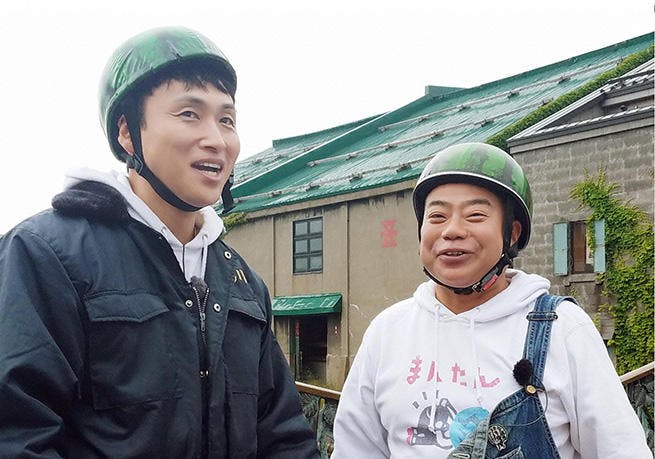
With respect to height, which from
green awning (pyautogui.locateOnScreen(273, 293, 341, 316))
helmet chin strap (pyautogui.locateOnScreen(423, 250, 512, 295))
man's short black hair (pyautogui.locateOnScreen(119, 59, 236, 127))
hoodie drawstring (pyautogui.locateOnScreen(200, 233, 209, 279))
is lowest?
green awning (pyautogui.locateOnScreen(273, 293, 341, 316))

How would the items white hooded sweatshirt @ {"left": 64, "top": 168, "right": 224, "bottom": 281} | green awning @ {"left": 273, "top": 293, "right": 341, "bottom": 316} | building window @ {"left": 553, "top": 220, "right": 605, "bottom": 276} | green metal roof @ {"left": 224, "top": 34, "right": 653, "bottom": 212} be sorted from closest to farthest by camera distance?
white hooded sweatshirt @ {"left": 64, "top": 168, "right": 224, "bottom": 281}
building window @ {"left": 553, "top": 220, "right": 605, "bottom": 276}
green metal roof @ {"left": 224, "top": 34, "right": 653, "bottom": 212}
green awning @ {"left": 273, "top": 293, "right": 341, "bottom": 316}

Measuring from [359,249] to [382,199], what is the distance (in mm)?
1506

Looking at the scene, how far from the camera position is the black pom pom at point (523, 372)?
3.29 m

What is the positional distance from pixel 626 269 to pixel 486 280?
13.4 metres

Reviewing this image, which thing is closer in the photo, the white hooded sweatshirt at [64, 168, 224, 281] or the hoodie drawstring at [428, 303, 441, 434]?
the white hooded sweatshirt at [64, 168, 224, 281]

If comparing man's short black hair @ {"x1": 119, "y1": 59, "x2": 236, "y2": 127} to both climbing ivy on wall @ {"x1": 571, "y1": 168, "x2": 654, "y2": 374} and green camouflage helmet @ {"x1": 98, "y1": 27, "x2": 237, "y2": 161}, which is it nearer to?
green camouflage helmet @ {"x1": 98, "y1": 27, "x2": 237, "y2": 161}

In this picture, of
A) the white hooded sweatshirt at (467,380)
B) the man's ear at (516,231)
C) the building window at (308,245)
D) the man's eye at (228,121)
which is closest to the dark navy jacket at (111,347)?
the man's eye at (228,121)

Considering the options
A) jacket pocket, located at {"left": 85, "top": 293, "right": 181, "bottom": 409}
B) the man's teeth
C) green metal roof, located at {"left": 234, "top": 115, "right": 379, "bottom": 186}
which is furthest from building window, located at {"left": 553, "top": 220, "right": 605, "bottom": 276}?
jacket pocket, located at {"left": 85, "top": 293, "right": 181, "bottom": 409}

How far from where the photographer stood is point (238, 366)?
10.1ft

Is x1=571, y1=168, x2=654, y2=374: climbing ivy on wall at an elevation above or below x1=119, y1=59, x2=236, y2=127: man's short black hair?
below

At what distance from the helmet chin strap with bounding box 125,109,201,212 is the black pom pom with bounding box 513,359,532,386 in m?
1.44

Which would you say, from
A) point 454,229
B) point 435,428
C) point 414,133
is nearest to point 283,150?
point 414,133

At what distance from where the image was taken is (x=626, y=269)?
15992 millimetres

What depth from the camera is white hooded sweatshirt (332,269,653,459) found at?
3.25 metres
